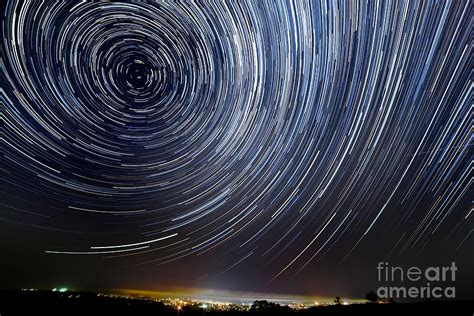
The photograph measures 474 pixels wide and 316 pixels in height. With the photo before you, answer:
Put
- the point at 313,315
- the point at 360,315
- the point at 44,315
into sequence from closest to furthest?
the point at 44,315, the point at 360,315, the point at 313,315

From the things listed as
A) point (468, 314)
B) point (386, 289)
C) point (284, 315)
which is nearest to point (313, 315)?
point (284, 315)

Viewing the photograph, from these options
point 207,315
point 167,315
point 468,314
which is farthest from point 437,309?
point 167,315

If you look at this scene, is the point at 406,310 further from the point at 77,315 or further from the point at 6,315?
the point at 6,315

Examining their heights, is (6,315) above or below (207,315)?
above

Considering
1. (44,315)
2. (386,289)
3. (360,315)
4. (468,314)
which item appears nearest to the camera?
(468,314)

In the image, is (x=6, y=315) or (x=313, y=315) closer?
(x=6, y=315)

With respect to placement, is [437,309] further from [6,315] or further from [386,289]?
[6,315]

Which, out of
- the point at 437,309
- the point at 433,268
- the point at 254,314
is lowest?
the point at 254,314

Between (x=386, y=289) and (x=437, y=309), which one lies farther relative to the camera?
(x=386, y=289)

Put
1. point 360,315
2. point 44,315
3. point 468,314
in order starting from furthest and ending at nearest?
point 360,315
point 44,315
point 468,314
